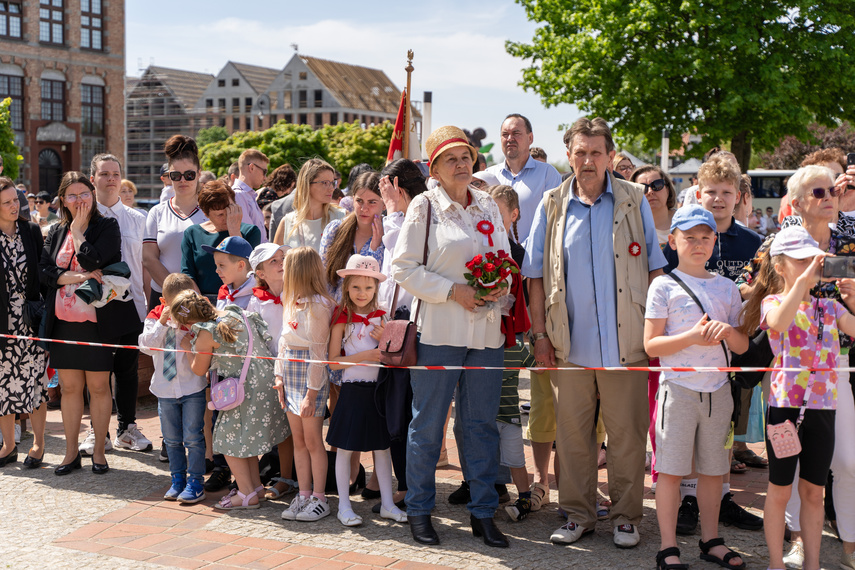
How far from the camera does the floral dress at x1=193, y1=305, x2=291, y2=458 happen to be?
5.29 meters

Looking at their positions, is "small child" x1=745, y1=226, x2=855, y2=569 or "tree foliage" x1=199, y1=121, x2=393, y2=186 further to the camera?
"tree foliage" x1=199, y1=121, x2=393, y2=186

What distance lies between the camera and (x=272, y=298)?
18.1 ft

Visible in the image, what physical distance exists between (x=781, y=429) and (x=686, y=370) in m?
0.50

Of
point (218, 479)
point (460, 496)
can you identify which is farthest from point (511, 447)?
point (218, 479)

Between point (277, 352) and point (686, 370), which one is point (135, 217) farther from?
point (686, 370)

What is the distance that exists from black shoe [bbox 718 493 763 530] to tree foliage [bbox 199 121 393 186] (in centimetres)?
4897

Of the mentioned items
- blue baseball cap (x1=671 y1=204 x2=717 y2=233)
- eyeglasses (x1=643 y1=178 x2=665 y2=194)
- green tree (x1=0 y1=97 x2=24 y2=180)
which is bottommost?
blue baseball cap (x1=671 y1=204 x2=717 y2=233)

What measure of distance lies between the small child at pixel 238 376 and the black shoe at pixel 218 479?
38 centimetres

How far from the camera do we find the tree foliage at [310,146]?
5331cm

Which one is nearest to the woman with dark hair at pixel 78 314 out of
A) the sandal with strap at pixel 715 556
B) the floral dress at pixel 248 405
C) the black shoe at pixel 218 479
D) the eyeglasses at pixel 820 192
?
the black shoe at pixel 218 479

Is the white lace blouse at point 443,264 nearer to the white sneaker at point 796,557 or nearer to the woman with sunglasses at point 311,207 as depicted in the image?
the woman with sunglasses at point 311,207

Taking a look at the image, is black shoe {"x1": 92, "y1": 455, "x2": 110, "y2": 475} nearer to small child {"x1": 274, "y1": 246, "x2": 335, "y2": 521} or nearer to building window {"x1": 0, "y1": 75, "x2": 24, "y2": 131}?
small child {"x1": 274, "y1": 246, "x2": 335, "y2": 521}

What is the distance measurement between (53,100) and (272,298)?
58.1 meters

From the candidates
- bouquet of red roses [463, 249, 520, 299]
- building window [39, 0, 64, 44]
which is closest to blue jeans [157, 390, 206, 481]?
bouquet of red roses [463, 249, 520, 299]
